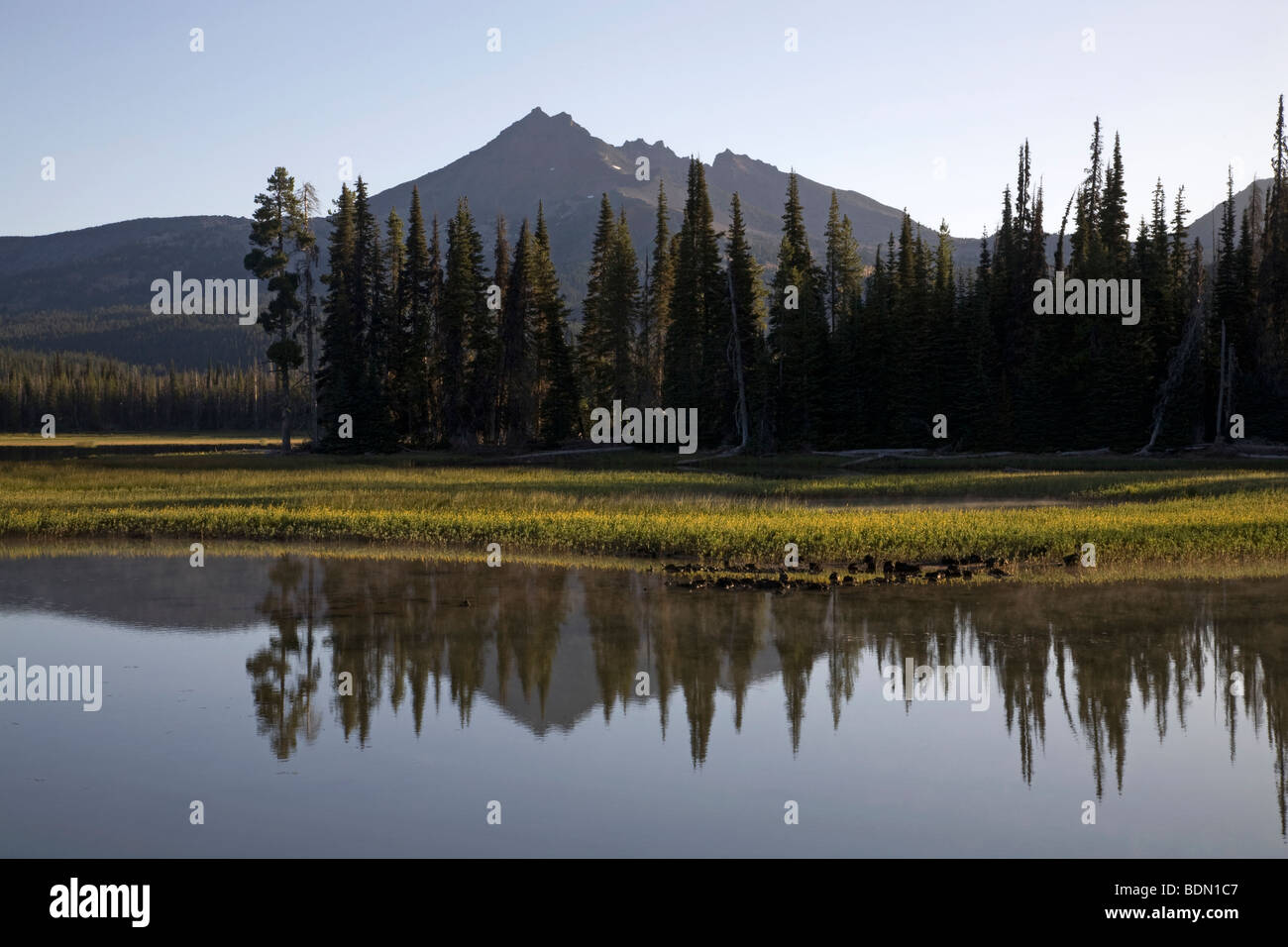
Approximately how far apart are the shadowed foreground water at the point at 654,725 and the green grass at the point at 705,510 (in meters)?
5.09

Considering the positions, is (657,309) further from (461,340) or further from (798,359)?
(798,359)

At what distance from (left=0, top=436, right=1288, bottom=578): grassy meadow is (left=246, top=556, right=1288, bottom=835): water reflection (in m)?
4.11

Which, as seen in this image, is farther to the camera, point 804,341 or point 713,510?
point 804,341

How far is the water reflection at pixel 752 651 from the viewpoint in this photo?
1362cm

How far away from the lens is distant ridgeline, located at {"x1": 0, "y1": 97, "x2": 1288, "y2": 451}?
67.6 m

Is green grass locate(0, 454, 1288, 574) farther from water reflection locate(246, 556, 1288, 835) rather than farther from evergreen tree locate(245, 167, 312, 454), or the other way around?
evergreen tree locate(245, 167, 312, 454)

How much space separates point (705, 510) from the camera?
34.1 metres

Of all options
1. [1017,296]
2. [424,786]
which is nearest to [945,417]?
[1017,296]

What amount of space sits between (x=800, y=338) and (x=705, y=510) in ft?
135

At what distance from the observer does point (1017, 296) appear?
7469 centimetres

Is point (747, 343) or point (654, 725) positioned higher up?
point (747, 343)
